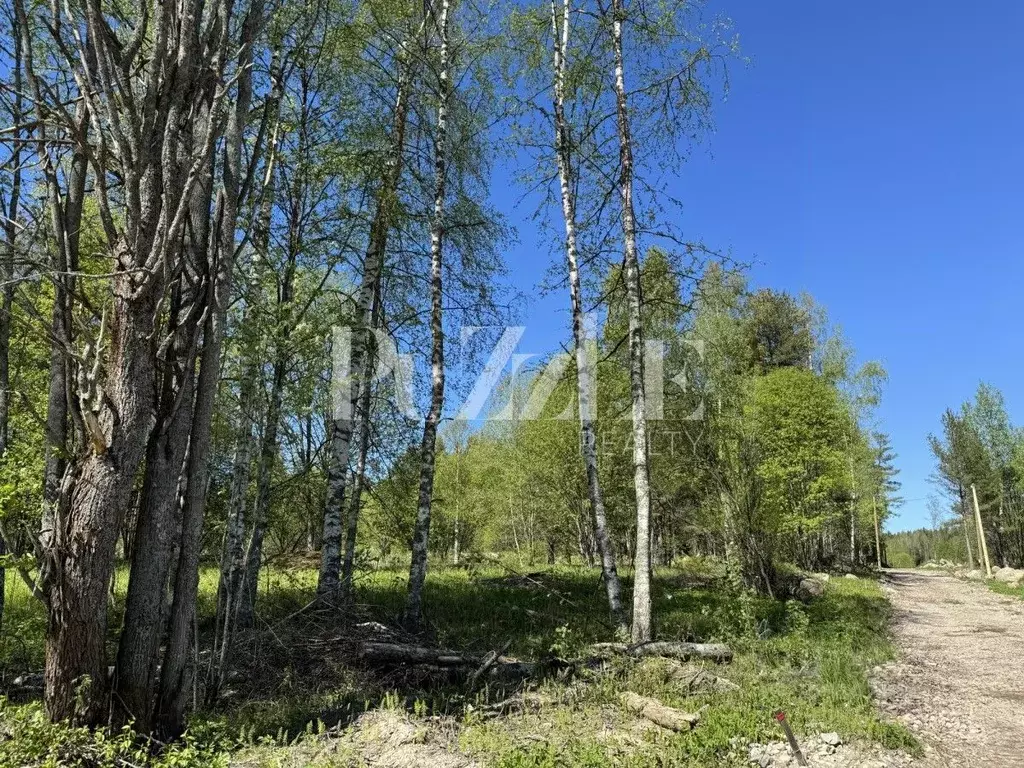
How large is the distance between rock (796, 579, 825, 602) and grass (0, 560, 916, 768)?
10.8ft

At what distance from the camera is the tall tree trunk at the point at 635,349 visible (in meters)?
8.34

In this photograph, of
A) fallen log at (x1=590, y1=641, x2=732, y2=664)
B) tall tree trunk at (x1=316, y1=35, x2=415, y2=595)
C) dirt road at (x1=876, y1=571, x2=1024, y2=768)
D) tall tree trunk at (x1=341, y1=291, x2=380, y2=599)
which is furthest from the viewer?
tall tree trunk at (x1=341, y1=291, x2=380, y2=599)

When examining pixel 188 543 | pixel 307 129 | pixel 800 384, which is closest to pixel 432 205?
pixel 307 129

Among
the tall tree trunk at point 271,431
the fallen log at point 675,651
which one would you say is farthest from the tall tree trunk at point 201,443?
the fallen log at point 675,651

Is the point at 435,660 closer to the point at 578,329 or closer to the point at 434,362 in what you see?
the point at 434,362

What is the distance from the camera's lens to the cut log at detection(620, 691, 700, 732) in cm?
513

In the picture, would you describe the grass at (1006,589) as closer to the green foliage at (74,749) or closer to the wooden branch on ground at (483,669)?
the wooden branch on ground at (483,669)

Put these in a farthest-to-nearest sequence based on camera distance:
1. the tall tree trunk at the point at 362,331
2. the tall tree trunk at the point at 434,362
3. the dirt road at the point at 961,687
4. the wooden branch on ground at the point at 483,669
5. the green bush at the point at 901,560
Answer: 1. the green bush at the point at 901,560
2. the tall tree trunk at the point at 434,362
3. the tall tree trunk at the point at 362,331
4. the wooden branch on ground at the point at 483,669
5. the dirt road at the point at 961,687

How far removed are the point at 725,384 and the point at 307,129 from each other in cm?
1110

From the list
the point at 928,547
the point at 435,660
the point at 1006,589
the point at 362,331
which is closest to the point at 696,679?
the point at 435,660

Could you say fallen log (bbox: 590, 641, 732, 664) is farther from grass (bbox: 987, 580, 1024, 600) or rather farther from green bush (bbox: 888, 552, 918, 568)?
green bush (bbox: 888, 552, 918, 568)

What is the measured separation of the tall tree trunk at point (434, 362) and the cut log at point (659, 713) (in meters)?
4.41

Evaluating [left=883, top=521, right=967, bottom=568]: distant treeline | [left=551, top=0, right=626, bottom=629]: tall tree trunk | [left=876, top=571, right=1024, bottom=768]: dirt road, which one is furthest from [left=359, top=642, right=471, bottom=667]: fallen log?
[left=883, top=521, right=967, bottom=568]: distant treeline

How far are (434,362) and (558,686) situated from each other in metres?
5.51
